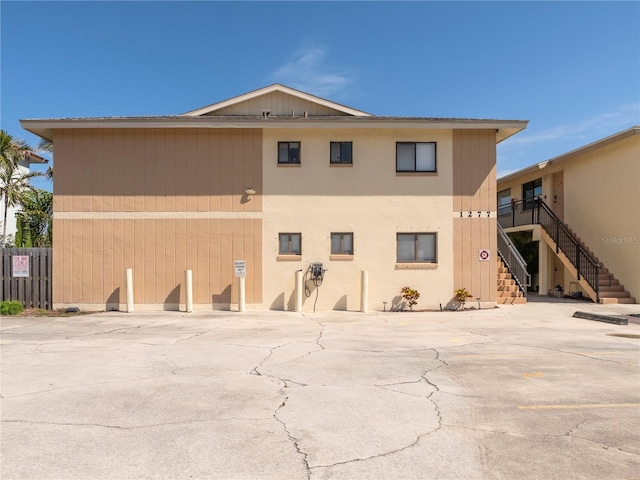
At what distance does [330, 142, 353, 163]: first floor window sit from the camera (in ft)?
51.2

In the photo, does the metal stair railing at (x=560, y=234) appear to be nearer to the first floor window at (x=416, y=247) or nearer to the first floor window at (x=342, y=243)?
the first floor window at (x=416, y=247)

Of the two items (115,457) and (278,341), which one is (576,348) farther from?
(115,457)

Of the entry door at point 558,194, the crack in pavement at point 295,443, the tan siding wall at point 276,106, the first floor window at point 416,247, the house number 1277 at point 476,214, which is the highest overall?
the tan siding wall at point 276,106

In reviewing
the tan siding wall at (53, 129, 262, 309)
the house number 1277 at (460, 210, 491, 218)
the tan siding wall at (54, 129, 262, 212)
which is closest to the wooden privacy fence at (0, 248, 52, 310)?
the tan siding wall at (53, 129, 262, 309)

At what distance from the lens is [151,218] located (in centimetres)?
1518

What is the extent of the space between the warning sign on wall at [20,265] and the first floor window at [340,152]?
36.4ft

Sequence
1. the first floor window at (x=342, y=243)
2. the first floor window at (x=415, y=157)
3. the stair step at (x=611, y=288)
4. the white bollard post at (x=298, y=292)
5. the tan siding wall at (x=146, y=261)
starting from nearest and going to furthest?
the white bollard post at (x=298, y=292), the tan siding wall at (x=146, y=261), the first floor window at (x=342, y=243), the first floor window at (x=415, y=157), the stair step at (x=611, y=288)

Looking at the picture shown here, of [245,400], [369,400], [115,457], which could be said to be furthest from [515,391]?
[115,457]

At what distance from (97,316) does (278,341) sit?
753 centimetres

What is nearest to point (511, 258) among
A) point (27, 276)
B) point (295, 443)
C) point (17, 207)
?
point (295, 443)

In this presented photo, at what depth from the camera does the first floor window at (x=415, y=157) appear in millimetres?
15719

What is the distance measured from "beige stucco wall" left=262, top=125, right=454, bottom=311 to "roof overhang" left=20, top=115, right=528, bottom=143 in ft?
1.60

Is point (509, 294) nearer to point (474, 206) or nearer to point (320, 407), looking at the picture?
point (474, 206)

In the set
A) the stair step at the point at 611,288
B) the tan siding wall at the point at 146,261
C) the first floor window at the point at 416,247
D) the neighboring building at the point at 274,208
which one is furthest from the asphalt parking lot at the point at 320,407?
the stair step at the point at 611,288
